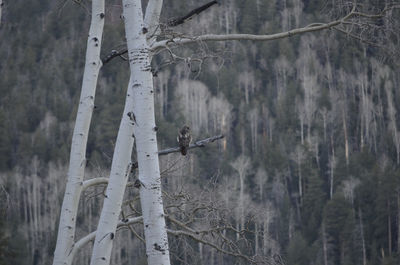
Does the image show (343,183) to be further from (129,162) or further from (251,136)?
(129,162)

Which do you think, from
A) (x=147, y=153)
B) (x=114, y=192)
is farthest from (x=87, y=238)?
(x=147, y=153)

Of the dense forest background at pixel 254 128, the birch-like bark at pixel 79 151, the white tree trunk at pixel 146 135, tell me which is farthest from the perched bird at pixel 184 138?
the dense forest background at pixel 254 128

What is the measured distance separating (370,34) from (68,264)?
2.80 metres

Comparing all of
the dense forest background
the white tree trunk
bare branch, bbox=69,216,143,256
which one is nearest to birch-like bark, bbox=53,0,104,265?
bare branch, bbox=69,216,143,256

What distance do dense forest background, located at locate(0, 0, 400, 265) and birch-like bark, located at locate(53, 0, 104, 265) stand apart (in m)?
27.2

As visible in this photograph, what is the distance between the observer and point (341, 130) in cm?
5572

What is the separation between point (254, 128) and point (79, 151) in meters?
53.6

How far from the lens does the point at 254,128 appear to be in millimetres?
57812

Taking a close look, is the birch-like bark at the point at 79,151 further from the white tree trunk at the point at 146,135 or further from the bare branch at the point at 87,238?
the white tree trunk at the point at 146,135

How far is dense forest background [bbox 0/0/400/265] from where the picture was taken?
37719 mm

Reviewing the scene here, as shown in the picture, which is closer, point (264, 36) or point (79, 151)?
point (264, 36)

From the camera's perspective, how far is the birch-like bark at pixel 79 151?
14.8ft

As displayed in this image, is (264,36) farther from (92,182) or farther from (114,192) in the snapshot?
(92,182)

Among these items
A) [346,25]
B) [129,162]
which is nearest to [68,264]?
[129,162]
